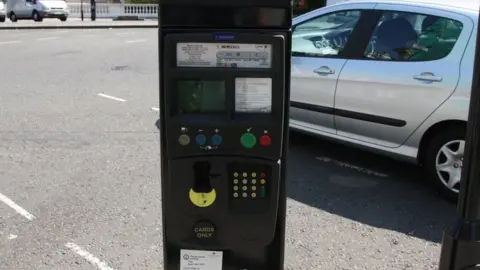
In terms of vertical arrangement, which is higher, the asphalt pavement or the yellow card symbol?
the yellow card symbol

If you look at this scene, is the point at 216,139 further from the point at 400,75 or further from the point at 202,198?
the point at 400,75

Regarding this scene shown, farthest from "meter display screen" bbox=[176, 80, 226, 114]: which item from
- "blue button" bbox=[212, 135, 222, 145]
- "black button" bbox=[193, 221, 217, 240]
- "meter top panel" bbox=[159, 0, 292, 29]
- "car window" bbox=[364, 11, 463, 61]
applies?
"car window" bbox=[364, 11, 463, 61]

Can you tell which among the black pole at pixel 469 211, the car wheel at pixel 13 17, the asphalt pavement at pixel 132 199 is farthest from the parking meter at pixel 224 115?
the car wheel at pixel 13 17

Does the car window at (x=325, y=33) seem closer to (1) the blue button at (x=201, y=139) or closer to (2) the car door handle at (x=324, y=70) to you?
(2) the car door handle at (x=324, y=70)

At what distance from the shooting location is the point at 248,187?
2.26 metres

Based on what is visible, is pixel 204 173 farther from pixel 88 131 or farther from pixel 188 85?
pixel 88 131

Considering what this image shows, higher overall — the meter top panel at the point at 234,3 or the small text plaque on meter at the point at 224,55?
the meter top panel at the point at 234,3

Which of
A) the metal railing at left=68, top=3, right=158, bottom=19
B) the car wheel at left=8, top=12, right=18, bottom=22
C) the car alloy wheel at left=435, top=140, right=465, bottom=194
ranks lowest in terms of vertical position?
the car alloy wheel at left=435, top=140, right=465, bottom=194

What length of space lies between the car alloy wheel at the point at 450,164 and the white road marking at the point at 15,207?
3286 millimetres

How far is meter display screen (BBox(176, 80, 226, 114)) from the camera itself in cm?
214

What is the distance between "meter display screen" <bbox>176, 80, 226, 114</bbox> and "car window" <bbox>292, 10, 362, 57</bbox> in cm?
343

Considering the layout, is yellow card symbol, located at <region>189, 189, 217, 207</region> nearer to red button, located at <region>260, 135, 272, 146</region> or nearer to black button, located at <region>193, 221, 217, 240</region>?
black button, located at <region>193, 221, 217, 240</region>

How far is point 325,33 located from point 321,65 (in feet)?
1.99

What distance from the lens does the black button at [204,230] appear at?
2.31 m
